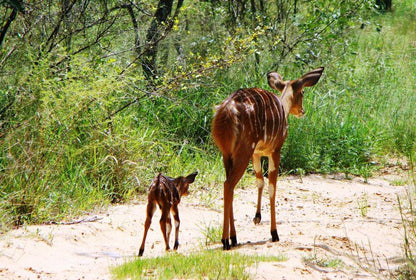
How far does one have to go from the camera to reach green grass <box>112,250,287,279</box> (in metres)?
4.81

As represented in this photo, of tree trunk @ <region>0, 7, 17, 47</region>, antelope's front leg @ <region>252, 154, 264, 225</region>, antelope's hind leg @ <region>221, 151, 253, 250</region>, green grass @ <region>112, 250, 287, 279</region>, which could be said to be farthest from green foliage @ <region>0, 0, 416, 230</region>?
green grass @ <region>112, 250, 287, 279</region>

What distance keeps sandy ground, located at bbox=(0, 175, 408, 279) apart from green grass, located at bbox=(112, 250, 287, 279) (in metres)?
0.14

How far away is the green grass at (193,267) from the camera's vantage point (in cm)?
481

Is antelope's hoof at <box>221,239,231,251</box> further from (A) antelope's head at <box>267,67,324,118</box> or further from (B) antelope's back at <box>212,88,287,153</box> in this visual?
(A) antelope's head at <box>267,67,324,118</box>

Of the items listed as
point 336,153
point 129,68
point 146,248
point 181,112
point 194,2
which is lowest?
point 146,248

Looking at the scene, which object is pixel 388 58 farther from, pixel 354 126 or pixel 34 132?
pixel 34 132

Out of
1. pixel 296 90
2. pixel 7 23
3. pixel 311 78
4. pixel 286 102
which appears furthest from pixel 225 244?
pixel 7 23

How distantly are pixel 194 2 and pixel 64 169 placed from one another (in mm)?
6332

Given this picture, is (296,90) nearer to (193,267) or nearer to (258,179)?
(258,179)

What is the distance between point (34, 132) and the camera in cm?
755

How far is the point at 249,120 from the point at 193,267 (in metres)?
1.81

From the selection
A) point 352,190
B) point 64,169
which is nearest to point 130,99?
point 64,169

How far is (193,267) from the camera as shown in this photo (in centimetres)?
501

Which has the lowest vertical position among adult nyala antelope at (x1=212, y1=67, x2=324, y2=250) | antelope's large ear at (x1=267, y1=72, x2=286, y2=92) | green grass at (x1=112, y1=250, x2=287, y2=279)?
green grass at (x1=112, y1=250, x2=287, y2=279)
